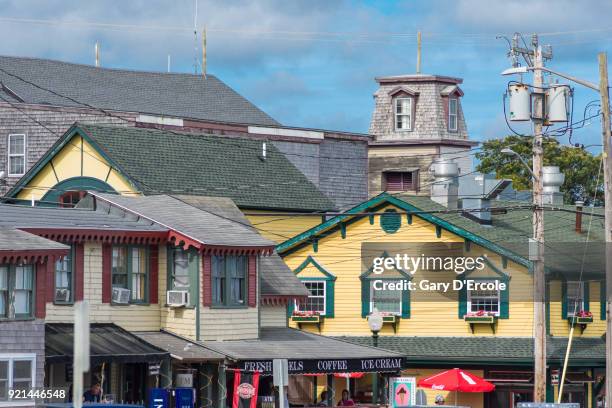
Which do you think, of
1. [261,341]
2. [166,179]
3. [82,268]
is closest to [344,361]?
[261,341]

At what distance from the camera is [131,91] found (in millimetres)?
72625

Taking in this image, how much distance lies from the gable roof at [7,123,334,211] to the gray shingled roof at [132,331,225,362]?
12014mm

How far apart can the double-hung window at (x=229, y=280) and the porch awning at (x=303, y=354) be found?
3.72 feet

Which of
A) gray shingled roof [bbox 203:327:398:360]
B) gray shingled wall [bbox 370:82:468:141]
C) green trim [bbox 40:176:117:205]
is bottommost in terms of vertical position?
gray shingled roof [bbox 203:327:398:360]

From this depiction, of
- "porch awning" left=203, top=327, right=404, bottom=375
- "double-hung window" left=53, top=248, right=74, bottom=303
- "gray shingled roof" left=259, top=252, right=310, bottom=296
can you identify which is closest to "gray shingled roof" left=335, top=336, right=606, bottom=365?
"gray shingled roof" left=259, top=252, right=310, bottom=296

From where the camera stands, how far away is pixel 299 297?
4450cm

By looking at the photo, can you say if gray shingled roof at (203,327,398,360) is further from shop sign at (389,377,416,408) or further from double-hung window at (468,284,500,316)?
double-hung window at (468,284,500,316)

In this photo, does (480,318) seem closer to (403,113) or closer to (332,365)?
(332,365)

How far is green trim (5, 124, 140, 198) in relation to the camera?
51.4m

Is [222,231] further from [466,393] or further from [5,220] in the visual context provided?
[466,393]

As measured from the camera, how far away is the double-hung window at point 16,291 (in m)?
34.1

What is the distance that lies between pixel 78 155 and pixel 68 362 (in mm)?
18478

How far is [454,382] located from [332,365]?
8.25 metres

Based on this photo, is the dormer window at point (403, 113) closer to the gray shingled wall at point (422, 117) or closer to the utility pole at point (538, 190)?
the gray shingled wall at point (422, 117)
